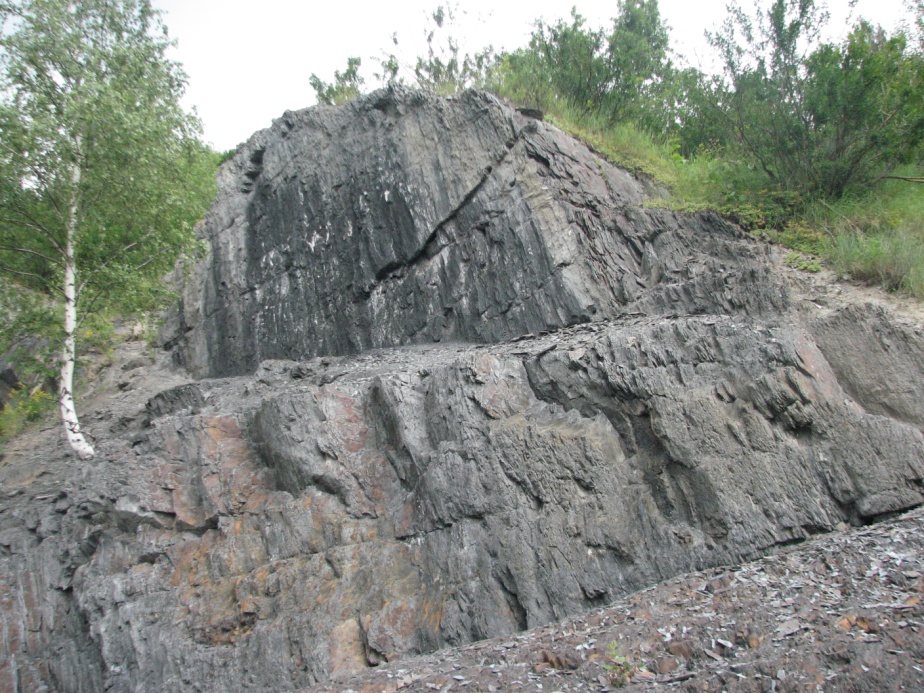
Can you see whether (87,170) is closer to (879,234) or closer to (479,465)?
(479,465)

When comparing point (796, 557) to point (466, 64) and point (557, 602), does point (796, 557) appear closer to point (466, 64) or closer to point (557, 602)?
point (557, 602)

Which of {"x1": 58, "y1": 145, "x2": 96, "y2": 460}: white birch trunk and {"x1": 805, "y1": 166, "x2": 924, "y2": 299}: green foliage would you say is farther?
{"x1": 58, "y1": 145, "x2": 96, "y2": 460}: white birch trunk

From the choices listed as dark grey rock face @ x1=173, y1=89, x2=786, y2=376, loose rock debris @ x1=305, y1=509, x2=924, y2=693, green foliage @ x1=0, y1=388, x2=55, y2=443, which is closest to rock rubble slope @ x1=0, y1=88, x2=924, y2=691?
dark grey rock face @ x1=173, y1=89, x2=786, y2=376

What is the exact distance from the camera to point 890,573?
610cm

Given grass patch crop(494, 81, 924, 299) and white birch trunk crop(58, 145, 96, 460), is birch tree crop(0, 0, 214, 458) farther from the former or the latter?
grass patch crop(494, 81, 924, 299)

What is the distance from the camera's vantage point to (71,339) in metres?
11.4

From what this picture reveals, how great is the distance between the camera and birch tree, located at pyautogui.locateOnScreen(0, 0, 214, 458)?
39.0 feet

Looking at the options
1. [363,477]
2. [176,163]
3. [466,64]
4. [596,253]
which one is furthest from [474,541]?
[466,64]

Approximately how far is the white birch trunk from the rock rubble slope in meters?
0.52

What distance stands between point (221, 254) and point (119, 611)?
28.8 feet

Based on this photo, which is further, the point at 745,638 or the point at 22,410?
the point at 22,410

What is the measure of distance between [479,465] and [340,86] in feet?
42.0

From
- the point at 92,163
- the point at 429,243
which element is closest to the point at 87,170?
the point at 92,163

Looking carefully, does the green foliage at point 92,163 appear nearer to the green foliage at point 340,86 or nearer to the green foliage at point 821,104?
the green foliage at point 340,86
